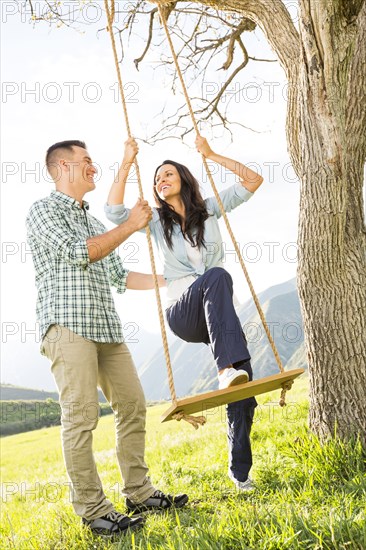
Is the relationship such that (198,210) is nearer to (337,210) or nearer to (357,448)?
(337,210)

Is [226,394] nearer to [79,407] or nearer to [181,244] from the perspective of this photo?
[79,407]

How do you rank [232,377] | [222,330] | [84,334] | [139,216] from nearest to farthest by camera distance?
[232,377] → [222,330] → [84,334] → [139,216]

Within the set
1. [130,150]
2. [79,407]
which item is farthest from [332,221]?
[79,407]

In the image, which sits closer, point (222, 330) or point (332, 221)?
point (222, 330)

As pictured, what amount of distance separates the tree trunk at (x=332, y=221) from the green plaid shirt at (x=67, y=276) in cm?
144

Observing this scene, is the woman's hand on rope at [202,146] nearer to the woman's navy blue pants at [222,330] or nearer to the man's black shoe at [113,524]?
the woman's navy blue pants at [222,330]

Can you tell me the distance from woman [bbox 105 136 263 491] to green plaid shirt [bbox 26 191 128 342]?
346 millimetres

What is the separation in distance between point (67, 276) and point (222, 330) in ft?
3.42

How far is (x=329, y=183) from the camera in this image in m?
3.97

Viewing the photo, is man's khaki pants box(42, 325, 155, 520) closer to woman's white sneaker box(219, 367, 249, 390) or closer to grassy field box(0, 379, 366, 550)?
grassy field box(0, 379, 366, 550)

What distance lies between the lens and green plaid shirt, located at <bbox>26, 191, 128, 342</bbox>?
11.9 feet

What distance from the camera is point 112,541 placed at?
3.41 metres

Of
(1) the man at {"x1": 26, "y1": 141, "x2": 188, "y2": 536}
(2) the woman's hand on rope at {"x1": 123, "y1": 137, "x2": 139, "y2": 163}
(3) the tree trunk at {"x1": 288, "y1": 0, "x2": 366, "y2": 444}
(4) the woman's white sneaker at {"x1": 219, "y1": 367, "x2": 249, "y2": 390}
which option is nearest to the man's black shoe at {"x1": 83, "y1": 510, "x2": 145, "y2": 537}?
(1) the man at {"x1": 26, "y1": 141, "x2": 188, "y2": 536}

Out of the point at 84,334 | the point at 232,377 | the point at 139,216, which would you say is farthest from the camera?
→ the point at 139,216
